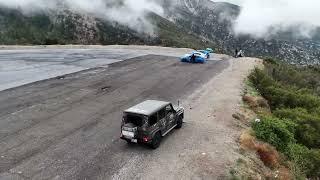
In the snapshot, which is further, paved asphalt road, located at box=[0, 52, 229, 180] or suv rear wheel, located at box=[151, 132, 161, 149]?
suv rear wheel, located at box=[151, 132, 161, 149]

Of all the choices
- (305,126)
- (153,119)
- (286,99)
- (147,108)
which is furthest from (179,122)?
(286,99)

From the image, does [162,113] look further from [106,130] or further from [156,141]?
[106,130]

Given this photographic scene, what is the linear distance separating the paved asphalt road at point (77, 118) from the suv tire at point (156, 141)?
0.27m

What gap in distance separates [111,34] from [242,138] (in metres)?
80.2

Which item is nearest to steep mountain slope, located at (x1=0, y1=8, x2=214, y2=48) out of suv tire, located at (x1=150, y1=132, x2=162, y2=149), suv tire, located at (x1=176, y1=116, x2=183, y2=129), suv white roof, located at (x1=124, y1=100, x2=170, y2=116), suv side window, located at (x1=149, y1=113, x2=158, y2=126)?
suv tire, located at (x1=176, y1=116, x2=183, y2=129)

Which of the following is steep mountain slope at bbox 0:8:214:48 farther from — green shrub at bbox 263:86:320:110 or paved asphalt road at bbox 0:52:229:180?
green shrub at bbox 263:86:320:110

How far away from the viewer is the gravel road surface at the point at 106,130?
16.7 meters

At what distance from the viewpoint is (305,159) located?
72.7ft

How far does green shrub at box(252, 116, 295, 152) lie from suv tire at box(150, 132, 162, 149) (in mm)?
5719

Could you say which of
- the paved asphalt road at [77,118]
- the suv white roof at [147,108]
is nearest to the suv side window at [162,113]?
the suv white roof at [147,108]

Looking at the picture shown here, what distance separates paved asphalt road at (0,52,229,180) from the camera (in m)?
16.9

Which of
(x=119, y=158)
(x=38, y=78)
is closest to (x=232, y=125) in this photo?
(x=119, y=158)

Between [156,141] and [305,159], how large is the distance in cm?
868

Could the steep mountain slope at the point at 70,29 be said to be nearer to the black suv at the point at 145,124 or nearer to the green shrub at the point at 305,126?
the green shrub at the point at 305,126
